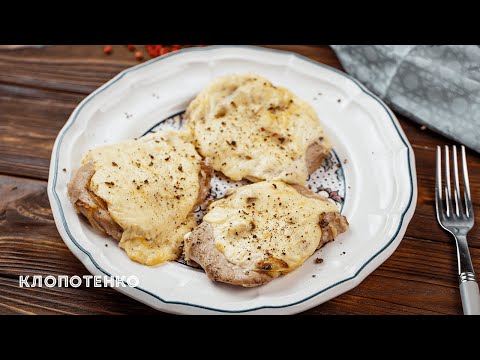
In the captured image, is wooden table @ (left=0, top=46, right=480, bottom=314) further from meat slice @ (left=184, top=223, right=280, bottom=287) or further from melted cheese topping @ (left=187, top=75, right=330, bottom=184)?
melted cheese topping @ (left=187, top=75, right=330, bottom=184)

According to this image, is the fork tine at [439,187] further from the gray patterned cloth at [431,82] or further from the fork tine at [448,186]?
the gray patterned cloth at [431,82]

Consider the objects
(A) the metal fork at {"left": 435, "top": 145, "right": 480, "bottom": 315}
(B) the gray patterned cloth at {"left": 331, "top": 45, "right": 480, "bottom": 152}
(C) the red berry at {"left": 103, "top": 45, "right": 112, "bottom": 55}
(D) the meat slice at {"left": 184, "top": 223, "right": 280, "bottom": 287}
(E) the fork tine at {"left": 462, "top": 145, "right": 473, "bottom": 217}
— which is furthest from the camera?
(C) the red berry at {"left": 103, "top": 45, "right": 112, "bottom": 55}

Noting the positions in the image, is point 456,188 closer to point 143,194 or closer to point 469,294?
point 469,294

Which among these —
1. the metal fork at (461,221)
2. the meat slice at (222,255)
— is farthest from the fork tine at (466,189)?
the meat slice at (222,255)

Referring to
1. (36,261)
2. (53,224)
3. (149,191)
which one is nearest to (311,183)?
(149,191)

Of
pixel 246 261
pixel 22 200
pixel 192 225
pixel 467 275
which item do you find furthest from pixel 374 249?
pixel 22 200

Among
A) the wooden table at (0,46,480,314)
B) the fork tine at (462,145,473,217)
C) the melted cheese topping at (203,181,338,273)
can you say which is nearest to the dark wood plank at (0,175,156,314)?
the wooden table at (0,46,480,314)

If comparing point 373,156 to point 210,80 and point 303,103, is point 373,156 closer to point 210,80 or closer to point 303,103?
point 303,103
